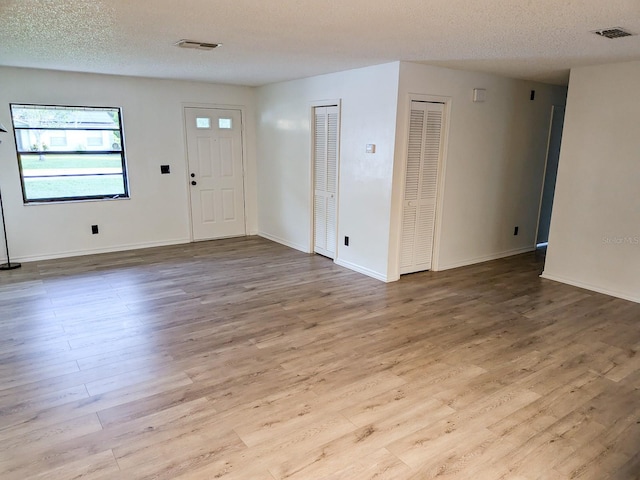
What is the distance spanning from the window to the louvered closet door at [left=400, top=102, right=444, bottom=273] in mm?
4003

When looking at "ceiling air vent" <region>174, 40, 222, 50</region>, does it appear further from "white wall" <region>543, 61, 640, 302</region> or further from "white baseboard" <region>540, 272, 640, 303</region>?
"white baseboard" <region>540, 272, 640, 303</region>

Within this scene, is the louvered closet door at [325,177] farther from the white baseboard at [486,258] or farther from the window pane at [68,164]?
the window pane at [68,164]

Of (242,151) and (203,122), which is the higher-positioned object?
(203,122)

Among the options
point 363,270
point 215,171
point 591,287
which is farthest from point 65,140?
point 591,287

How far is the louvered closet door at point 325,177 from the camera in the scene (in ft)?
18.0

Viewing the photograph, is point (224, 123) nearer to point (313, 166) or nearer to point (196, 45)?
point (313, 166)

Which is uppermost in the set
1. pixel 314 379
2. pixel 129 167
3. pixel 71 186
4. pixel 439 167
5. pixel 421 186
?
pixel 439 167

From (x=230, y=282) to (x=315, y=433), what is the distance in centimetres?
277

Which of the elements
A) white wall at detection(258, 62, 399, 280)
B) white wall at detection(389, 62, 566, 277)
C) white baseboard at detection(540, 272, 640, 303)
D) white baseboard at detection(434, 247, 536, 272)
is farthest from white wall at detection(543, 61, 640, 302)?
white wall at detection(258, 62, 399, 280)

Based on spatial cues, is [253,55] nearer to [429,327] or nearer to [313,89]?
[313,89]

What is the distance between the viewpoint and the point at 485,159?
5.47 metres

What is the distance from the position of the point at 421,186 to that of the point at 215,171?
3422 mm

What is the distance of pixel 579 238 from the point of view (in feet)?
15.7

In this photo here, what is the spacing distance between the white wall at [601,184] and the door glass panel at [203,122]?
4.87 meters
